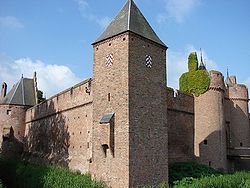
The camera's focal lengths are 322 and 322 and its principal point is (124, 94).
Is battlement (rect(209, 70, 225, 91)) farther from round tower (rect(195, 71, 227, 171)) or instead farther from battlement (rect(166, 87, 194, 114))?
battlement (rect(166, 87, 194, 114))

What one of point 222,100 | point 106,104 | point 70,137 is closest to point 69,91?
point 70,137

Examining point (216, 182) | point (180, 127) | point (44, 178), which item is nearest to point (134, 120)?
point (216, 182)

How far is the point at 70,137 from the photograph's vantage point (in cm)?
2075

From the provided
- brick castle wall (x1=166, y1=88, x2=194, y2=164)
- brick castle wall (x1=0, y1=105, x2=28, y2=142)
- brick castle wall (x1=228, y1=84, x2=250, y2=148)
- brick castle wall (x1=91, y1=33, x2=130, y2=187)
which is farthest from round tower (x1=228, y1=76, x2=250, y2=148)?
brick castle wall (x1=0, y1=105, x2=28, y2=142)

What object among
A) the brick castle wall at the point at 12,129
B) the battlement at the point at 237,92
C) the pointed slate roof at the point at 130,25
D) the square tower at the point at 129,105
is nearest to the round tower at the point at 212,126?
the battlement at the point at 237,92

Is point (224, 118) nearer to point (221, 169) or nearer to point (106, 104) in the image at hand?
point (221, 169)

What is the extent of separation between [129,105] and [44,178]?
616 cm

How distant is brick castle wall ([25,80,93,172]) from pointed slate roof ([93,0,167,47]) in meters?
3.72

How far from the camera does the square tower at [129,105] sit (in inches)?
582

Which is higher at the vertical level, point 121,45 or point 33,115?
point 121,45

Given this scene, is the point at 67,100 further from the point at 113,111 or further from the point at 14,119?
the point at 14,119

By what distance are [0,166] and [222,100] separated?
16.9 meters

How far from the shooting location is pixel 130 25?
16.0 metres

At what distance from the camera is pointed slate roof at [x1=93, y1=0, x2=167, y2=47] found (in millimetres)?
16134
